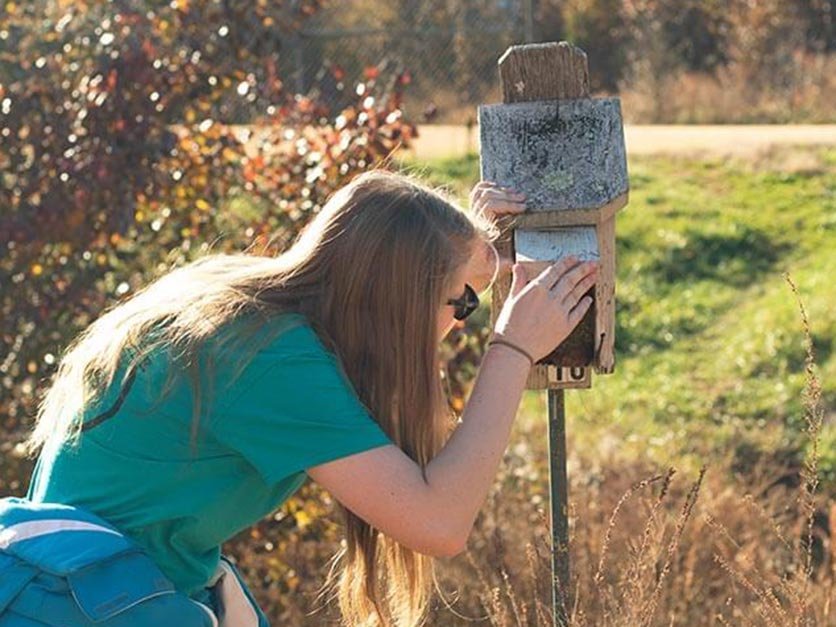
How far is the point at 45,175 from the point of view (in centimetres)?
454

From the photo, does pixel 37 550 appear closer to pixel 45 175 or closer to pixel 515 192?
pixel 515 192

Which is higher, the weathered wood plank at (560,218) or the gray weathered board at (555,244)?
the weathered wood plank at (560,218)

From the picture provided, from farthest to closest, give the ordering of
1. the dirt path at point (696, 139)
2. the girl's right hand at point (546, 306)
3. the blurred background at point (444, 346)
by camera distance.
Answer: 1. the dirt path at point (696, 139)
2. the blurred background at point (444, 346)
3. the girl's right hand at point (546, 306)

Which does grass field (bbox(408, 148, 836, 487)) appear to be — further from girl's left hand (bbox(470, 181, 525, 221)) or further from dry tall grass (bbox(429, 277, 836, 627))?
girl's left hand (bbox(470, 181, 525, 221))

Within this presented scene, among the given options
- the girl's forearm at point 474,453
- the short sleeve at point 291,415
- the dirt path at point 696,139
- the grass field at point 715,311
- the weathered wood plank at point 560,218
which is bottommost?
the grass field at point 715,311

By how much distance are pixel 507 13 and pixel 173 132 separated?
953 cm

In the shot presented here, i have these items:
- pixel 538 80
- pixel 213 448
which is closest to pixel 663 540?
pixel 538 80

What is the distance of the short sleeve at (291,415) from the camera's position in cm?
220

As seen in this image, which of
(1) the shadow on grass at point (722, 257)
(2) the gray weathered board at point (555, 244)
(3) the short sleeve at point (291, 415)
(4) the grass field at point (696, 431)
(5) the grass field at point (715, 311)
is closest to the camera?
(3) the short sleeve at point (291, 415)

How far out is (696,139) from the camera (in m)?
10.9

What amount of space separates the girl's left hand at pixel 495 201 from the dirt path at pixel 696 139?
712 centimetres

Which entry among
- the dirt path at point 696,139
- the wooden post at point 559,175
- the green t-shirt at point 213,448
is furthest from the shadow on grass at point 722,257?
the green t-shirt at point 213,448

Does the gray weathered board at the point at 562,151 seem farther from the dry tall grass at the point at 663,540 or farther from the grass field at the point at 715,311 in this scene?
the grass field at the point at 715,311

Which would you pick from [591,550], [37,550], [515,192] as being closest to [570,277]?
[515,192]
